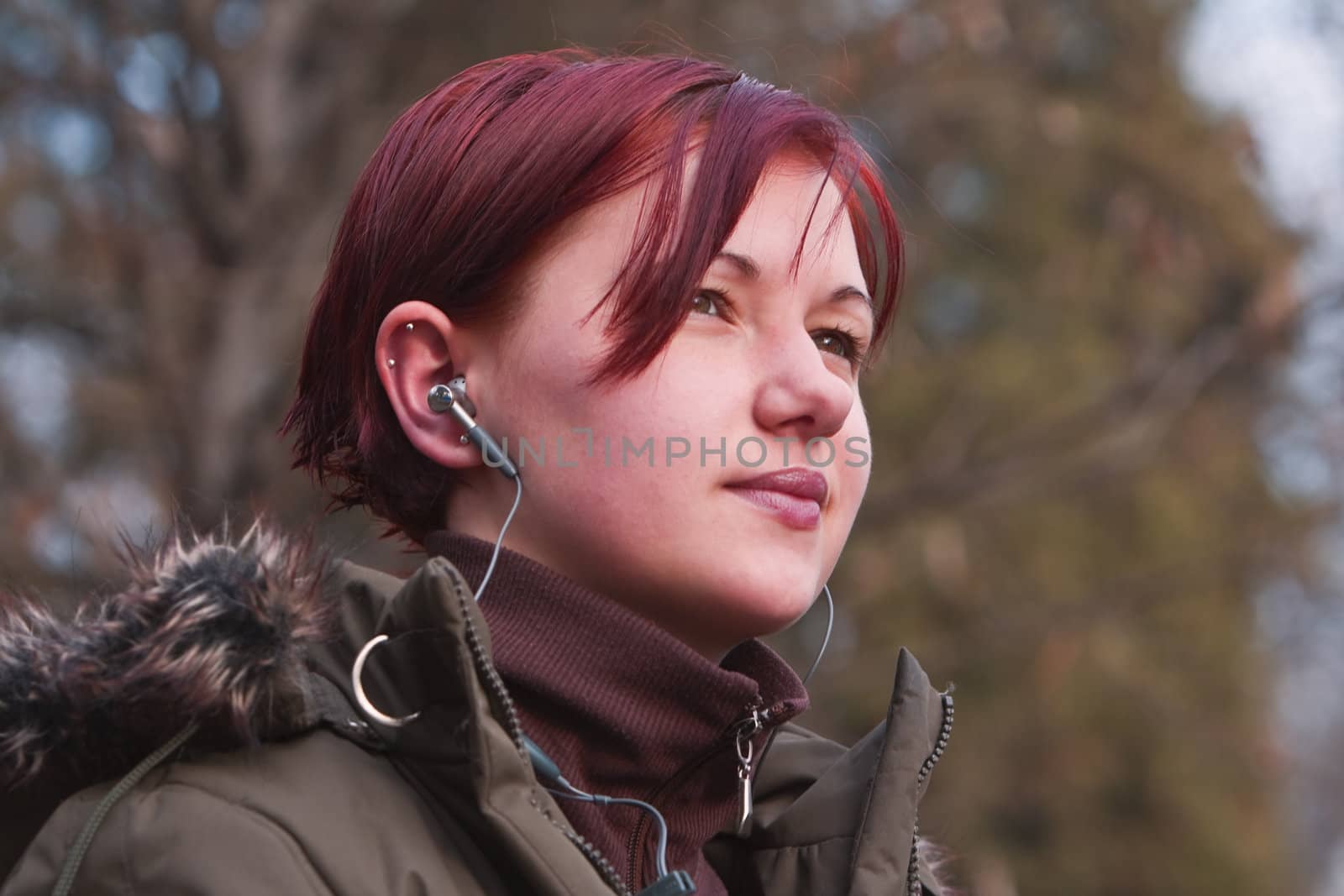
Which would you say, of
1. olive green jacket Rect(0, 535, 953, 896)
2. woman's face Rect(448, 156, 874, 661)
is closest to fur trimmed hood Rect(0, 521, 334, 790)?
olive green jacket Rect(0, 535, 953, 896)

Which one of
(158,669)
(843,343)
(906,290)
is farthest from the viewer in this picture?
(906,290)

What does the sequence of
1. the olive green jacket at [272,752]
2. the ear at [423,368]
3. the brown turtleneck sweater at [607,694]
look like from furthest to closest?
the ear at [423,368] → the brown turtleneck sweater at [607,694] → the olive green jacket at [272,752]

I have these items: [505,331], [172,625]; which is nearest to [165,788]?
Answer: [172,625]

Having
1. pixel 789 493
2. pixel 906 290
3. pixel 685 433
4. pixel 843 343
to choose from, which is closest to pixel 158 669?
pixel 685 433

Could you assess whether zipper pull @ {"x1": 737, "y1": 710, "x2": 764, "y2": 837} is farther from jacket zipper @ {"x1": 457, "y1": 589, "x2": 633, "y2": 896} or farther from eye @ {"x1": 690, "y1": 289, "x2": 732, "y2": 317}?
eye @ {"x1": 690, "y1": 289, "x2": 732, "y2": 317}

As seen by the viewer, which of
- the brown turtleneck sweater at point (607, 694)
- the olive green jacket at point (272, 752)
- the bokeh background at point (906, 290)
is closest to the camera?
the olive green jacket at point (272, 752)

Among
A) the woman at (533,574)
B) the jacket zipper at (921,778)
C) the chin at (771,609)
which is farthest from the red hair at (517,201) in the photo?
the jacket zipper at (921,778)

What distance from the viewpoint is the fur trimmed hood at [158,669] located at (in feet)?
4.23

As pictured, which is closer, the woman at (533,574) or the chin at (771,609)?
the woman at (533,574)

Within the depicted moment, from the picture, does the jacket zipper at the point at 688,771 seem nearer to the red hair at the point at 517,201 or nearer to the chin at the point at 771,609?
the chin at the point at 771,609

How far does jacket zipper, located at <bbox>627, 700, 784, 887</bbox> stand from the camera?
151cm

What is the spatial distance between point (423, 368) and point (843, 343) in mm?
472

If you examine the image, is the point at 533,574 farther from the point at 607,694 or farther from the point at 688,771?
the point at 688,771

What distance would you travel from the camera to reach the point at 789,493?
1521 mm
